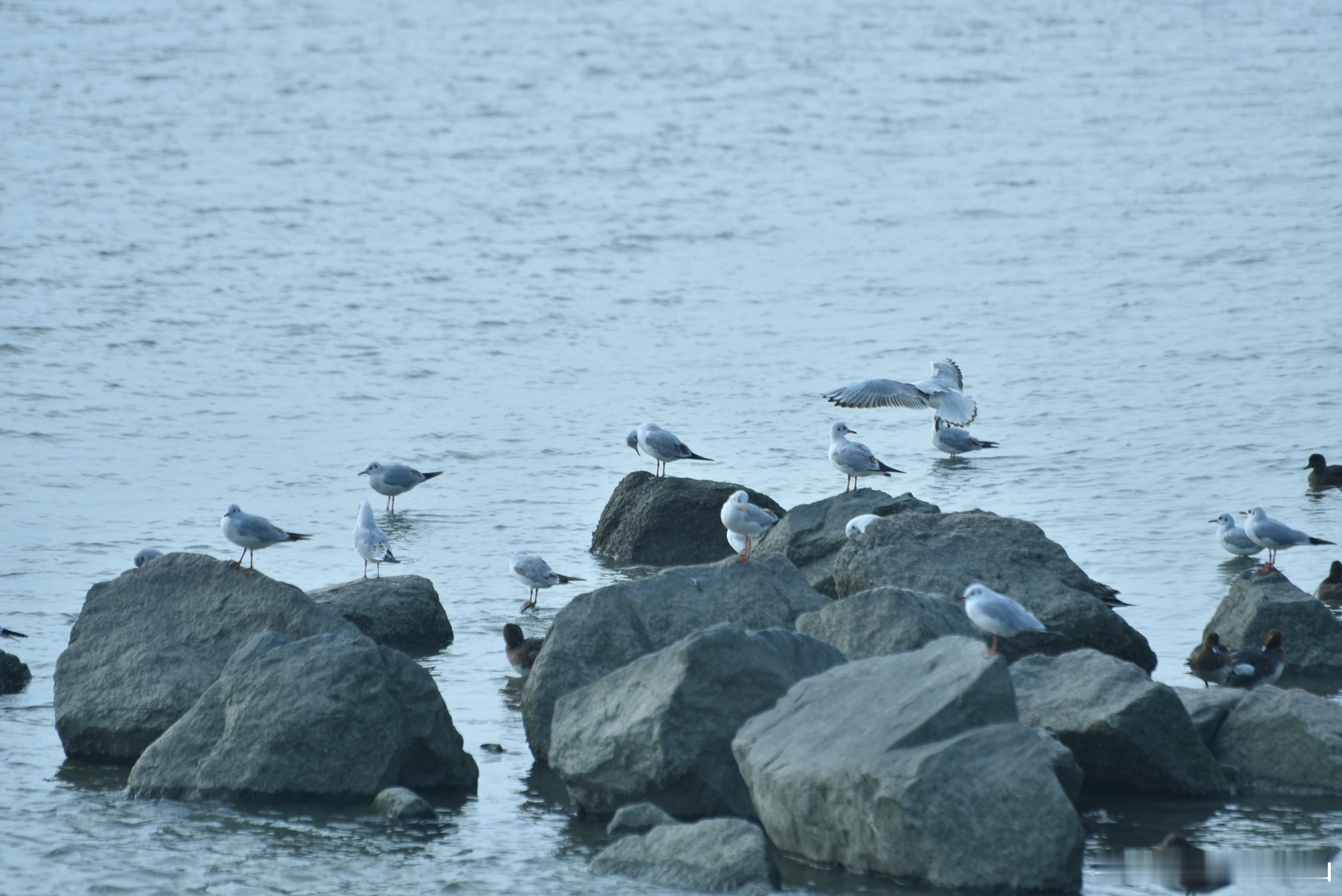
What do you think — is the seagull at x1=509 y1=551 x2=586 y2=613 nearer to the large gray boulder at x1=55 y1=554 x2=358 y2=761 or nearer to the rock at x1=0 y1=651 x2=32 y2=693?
the large gray boulder at x1=55 y1=554 x2=358 y2=761

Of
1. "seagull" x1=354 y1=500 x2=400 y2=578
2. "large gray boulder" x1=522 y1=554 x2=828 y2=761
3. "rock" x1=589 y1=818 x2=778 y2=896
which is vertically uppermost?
"large gray boulder" x1=522 y1=554 x2=828 y2=761

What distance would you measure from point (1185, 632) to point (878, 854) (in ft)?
17.1

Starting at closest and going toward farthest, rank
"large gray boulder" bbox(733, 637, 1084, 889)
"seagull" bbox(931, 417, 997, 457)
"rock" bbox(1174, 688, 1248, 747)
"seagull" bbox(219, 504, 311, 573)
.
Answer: "large gray boulder" bbox(733, 637, 1084, 889), "rock" bbox(1174, 688, 1248, 747), "seagull" bbox(219, 504, 311, 573), "seagull" bbox(931, 417, 997, 457)

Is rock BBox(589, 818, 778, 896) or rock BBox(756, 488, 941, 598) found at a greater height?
rock BBox(756, 488, 941, 598)

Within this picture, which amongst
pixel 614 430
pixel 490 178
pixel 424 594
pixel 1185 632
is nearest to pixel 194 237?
pixel 490 178

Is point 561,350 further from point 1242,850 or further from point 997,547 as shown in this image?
point 1242,850

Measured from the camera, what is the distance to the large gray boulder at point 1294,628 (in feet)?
33.6

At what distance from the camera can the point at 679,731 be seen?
7914 mm

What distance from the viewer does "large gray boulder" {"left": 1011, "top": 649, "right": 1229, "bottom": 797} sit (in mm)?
8062

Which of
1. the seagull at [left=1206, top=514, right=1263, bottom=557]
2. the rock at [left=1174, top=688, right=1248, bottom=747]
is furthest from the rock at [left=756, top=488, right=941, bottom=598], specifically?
the rock at [left=1174, top=688, right=1248, bottom=747]

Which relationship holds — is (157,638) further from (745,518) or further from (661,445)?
(661,445)

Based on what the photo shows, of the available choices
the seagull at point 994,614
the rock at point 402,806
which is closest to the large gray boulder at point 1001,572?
the seagull at point 994,614

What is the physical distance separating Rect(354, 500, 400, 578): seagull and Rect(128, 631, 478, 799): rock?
4423 mm

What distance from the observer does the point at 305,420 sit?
68.5 feet
